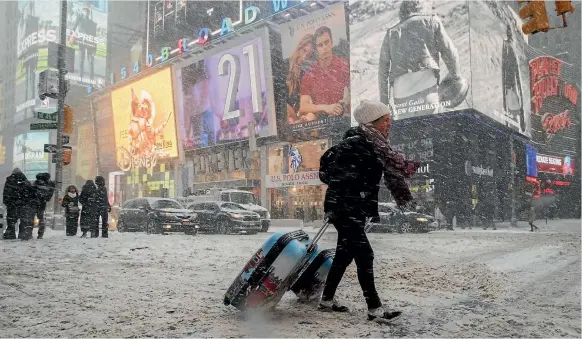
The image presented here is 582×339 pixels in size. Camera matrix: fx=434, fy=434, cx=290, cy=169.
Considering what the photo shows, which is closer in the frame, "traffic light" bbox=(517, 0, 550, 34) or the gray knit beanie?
the gray knit beanie

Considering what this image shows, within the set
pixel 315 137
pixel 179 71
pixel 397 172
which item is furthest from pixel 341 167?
pixel 179 71

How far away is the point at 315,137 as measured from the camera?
3425cm

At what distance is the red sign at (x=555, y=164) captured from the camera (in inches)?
1638

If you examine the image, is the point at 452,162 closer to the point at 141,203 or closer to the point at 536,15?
the point at 536,15

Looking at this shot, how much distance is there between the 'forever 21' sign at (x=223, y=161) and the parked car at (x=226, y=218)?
2141cm

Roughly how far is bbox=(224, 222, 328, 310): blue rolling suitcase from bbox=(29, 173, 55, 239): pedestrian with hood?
926cm

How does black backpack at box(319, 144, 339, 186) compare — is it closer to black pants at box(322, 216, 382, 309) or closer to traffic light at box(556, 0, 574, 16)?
black pants at box(322, 216, 382, 309)

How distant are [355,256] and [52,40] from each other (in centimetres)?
10364

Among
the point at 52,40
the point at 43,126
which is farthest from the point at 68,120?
the point at 52,40

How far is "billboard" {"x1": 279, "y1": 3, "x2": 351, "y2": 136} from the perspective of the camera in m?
32.2

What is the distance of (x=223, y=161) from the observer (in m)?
41.8

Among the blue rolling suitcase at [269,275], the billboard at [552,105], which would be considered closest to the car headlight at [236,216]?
the blue rolling suitcase at [269,275]

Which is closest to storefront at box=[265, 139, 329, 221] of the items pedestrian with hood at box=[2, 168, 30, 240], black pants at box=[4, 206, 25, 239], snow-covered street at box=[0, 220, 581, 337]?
black pants at box=[4, 206, 25, 239]

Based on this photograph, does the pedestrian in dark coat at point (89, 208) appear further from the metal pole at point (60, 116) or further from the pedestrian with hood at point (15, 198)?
the metal pole at point (60, 116)
